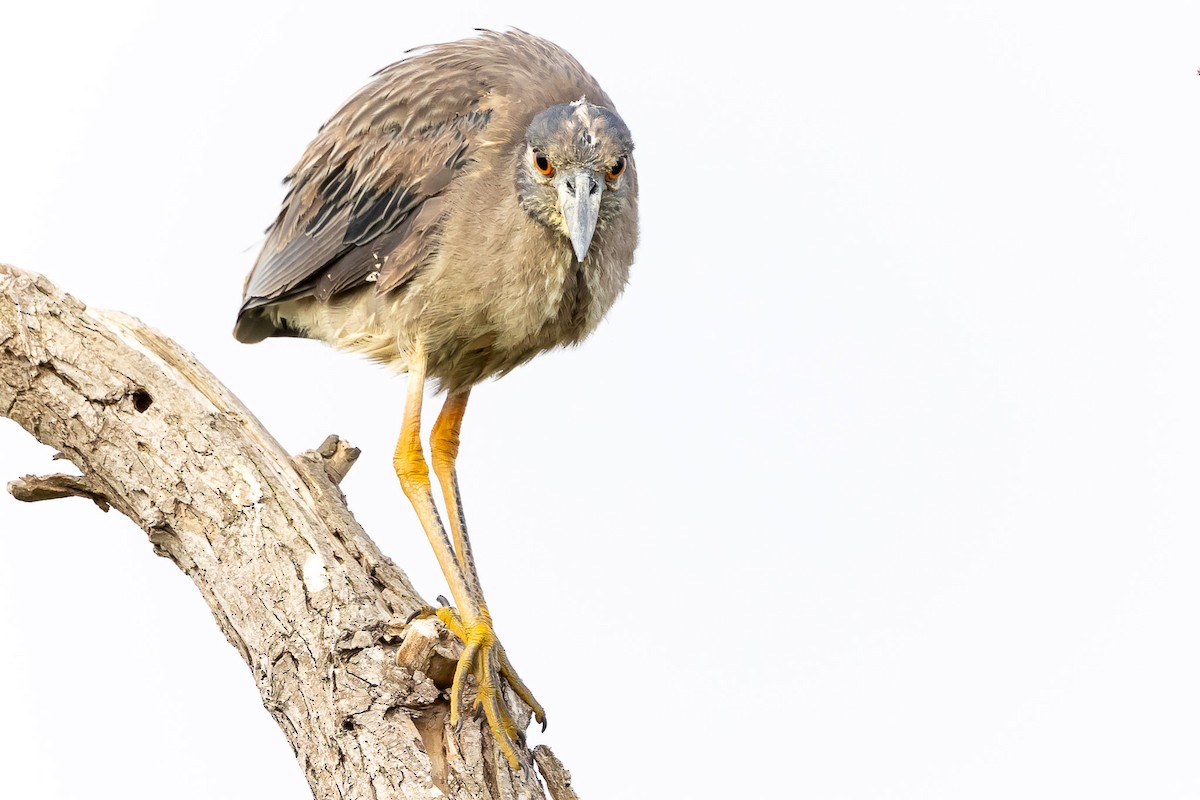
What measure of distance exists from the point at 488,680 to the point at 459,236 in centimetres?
173

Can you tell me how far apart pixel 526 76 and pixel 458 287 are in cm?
97

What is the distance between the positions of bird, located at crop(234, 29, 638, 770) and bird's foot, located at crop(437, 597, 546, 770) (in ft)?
0.03

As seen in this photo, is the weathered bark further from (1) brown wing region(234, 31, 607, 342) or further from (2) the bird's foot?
(1) brown wing region(234, 31, 607, 342)

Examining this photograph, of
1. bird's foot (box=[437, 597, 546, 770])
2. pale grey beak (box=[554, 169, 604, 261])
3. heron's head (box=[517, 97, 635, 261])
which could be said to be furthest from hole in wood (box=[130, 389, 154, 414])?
pale grey beak (box=[554, 169, 604, 261])

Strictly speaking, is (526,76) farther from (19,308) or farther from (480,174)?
(19,308)

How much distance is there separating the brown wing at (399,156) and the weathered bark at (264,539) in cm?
71

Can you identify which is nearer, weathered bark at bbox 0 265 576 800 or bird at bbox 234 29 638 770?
weathered bark at bbox 0 265 576 800

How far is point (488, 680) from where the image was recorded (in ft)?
14.8

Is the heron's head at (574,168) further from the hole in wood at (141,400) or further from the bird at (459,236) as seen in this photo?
the hole in wood at (141,400)

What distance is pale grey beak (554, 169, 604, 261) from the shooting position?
16.0ft

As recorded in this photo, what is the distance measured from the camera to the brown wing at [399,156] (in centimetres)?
525

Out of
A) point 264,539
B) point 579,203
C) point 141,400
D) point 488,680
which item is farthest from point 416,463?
point 579,203

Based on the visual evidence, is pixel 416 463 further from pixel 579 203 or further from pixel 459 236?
pixel 579 203

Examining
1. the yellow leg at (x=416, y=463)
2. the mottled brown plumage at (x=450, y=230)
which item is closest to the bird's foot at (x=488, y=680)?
the yellow leg at (x=416, y=463)
